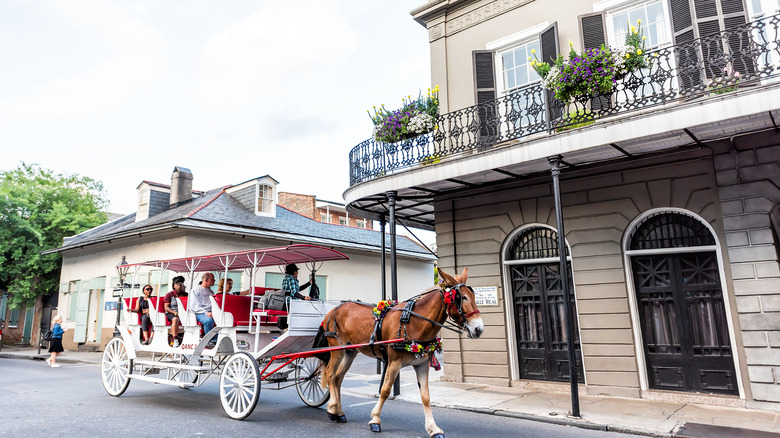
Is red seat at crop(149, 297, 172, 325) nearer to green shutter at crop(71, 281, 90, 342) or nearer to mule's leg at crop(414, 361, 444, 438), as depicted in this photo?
mule's leg at crop(414, 361, 444, 438)

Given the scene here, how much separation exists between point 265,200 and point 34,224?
40.2 feet

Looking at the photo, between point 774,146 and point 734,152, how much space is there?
1.71ft

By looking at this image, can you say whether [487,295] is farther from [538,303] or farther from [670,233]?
[670,233]

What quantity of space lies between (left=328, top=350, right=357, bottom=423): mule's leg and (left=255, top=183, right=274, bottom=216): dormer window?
13827 millimetres

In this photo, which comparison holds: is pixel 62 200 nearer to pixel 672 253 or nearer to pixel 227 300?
pixel 227 300

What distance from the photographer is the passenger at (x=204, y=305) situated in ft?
26.1

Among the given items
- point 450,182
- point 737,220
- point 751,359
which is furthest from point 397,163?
point 751,359

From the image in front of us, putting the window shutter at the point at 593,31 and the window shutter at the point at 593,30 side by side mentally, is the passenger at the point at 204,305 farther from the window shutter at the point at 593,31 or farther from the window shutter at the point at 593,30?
the window shutter at the point at 593,31

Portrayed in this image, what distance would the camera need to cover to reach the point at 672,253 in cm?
862

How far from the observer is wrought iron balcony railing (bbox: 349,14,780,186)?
23.9 feet

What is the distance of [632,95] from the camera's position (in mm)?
9008

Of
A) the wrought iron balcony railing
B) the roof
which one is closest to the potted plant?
the wrought iron balcony railing

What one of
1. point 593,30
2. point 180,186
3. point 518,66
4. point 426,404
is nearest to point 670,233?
point 593,30

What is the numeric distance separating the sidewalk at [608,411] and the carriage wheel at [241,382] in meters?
3.16
